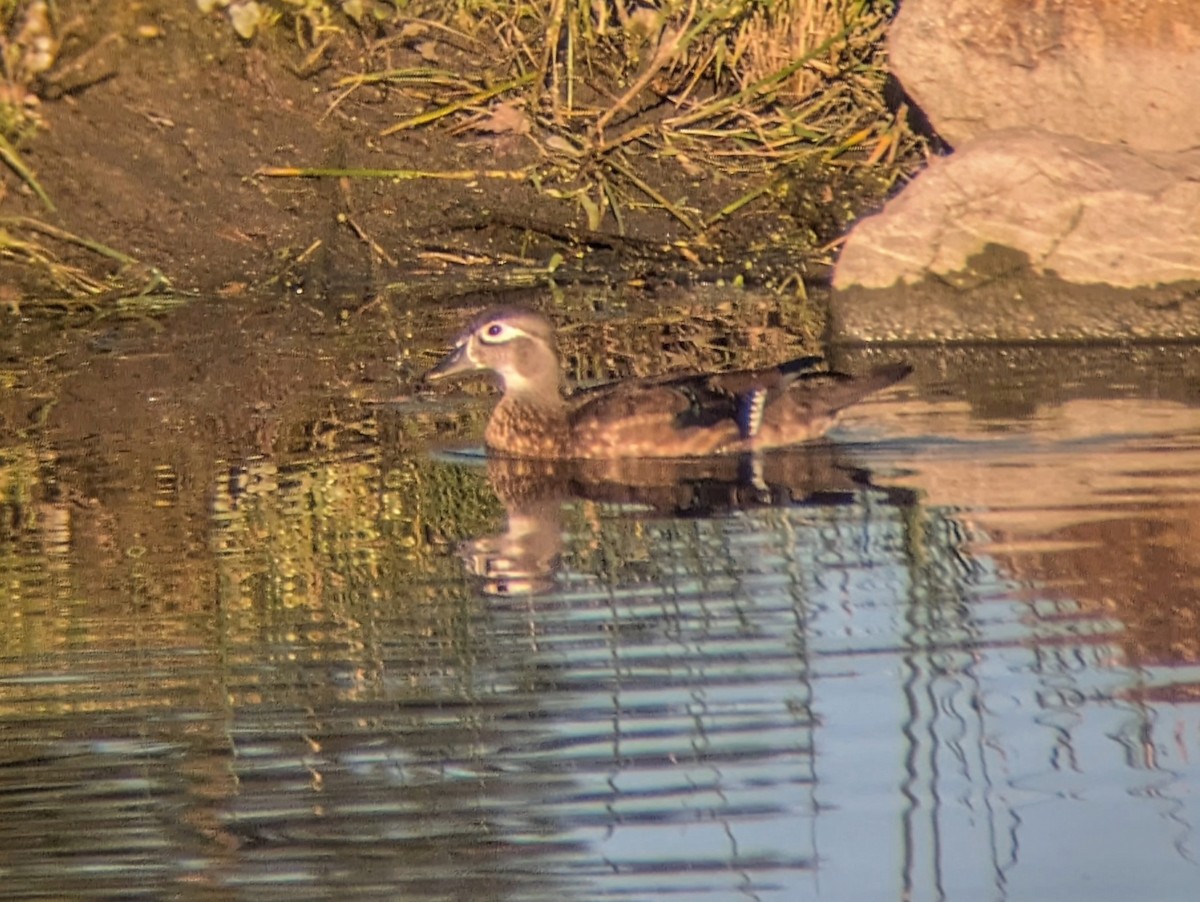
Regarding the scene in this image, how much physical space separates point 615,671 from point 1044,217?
17.2ft

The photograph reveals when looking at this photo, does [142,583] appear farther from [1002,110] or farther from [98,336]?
[1002,110]

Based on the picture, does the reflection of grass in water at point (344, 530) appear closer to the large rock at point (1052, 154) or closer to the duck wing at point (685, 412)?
the duck wing at point (685, 412)

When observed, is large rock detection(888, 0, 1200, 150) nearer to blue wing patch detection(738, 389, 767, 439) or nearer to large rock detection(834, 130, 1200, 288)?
large rock detection(834, 130, 1200, 288)

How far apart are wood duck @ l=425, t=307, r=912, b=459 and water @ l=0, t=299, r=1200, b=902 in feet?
0.58

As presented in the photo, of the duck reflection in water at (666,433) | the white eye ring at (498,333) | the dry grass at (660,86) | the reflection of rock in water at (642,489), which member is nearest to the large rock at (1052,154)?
the dry grass at (660,86)

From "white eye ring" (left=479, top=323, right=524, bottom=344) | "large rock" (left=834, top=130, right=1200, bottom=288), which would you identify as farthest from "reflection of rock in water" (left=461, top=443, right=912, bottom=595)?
"large rock" (left=834, top=130, right=1200, bottom=288)

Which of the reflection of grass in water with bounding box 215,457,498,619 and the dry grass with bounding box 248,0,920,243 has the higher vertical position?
the dry grass with bounding box 248,0,920,243

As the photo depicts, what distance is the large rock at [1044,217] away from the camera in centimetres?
1066

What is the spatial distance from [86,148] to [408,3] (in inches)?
73.1

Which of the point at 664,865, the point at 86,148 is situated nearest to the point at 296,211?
the point at 86,148

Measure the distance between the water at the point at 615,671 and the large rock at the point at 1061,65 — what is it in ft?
9.53

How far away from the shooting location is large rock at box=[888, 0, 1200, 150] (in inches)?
450

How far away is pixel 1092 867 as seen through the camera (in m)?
4.82

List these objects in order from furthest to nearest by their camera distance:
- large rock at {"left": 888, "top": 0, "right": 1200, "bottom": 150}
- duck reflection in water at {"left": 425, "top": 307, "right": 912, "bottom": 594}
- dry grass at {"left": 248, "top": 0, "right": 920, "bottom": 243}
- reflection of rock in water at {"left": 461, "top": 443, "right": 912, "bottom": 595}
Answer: dry grass at {"left": 248, "top": 0, "right": 920, "bottom": 243} → large rock at {"left": 888, "top": 0, "right": 1200, "bottom": 150} → duck reflection in water at {"left": 425, "top": 307, "right": 912, "bottom": 594} → reflection of rock in water at {"left": 461, "top": 443, "right": 912, "bottom": 595}
